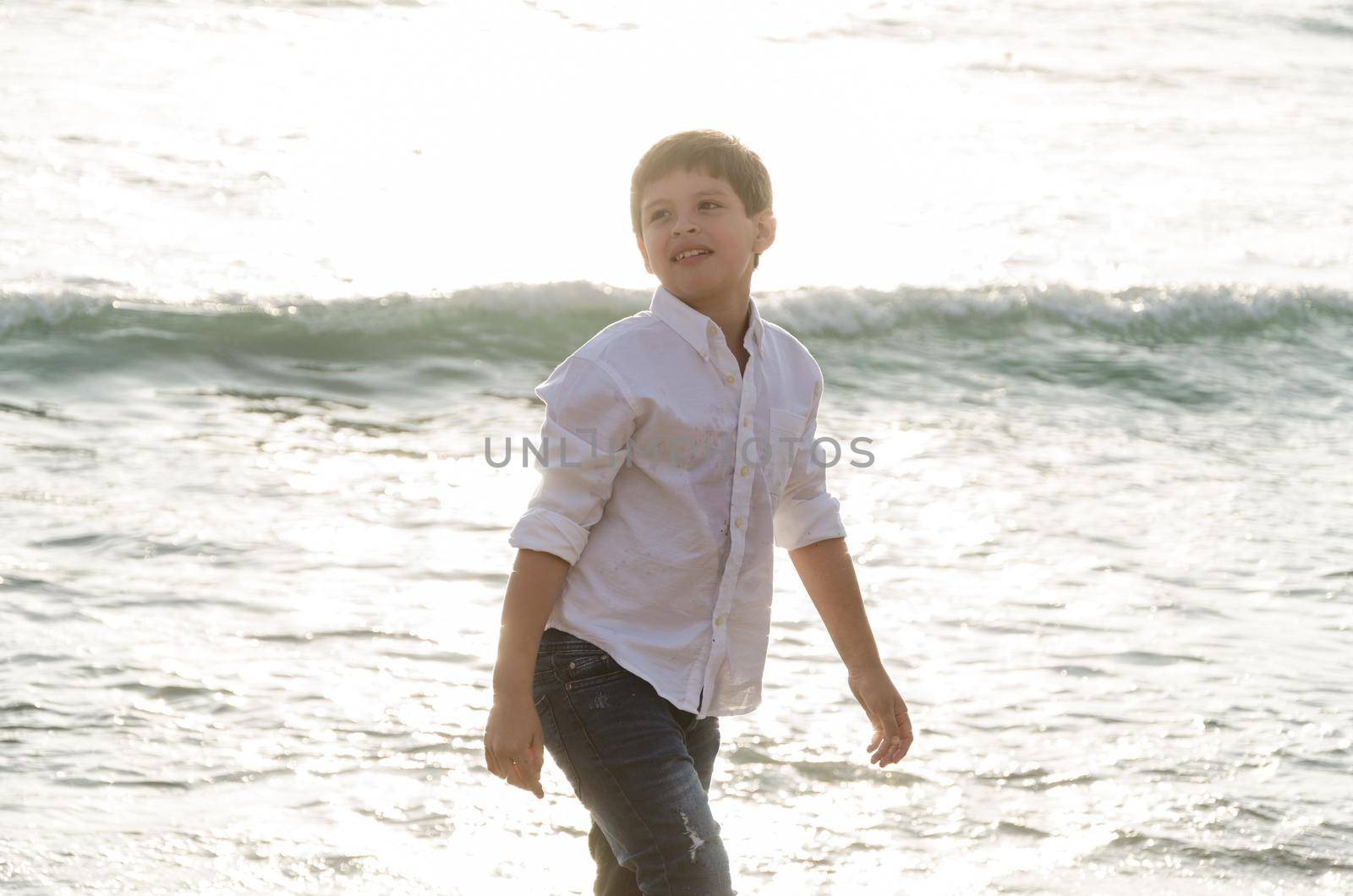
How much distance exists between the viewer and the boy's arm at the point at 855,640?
8.07ft

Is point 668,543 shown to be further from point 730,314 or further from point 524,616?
point 730,314

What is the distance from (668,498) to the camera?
2311 millimetres

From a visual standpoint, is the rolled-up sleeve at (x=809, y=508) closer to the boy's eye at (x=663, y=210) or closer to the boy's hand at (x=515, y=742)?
the boy's eye at (x=663, y=210)

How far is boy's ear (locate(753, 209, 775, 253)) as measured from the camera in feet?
8.04

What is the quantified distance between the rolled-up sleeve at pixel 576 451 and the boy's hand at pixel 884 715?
0.56 meters

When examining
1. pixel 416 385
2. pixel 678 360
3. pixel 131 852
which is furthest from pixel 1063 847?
pixel 416 385

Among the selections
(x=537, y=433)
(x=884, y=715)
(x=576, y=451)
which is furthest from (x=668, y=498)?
(x=537, y=433)

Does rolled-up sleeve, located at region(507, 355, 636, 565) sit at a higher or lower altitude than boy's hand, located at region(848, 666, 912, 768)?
higher

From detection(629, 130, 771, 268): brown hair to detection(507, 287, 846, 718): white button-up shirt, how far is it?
0.18 m

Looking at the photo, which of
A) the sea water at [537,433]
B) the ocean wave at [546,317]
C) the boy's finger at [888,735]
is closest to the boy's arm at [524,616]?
the boy's finger at [888,735]

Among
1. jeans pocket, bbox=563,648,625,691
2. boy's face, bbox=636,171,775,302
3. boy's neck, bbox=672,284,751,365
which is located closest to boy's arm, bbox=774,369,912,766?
boy's neck, bbox=672,284,751,365

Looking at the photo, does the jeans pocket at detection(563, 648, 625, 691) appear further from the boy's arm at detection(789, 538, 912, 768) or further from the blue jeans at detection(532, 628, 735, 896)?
the boy's arm at detection(789, 538, 912, 768)

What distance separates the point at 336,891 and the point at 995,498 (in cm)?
395

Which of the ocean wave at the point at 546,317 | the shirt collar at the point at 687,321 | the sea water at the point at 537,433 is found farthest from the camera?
the ocean wave at the point at 546,317
